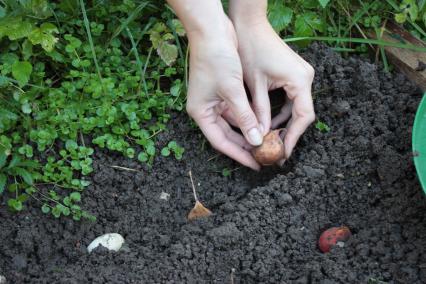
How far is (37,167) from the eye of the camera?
2.49 metres

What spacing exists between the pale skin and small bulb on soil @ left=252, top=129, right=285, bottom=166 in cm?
2

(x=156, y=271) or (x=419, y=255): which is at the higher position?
(x=419, y=255)

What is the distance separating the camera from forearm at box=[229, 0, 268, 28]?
2.45 m

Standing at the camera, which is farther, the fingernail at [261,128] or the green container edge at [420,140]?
the fingernail at [261,128]

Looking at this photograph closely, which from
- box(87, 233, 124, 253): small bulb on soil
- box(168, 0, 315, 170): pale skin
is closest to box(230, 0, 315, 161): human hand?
box(168, 0, 315, 170): pale skin

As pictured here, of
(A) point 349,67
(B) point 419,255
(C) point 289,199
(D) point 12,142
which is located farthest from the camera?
(A) point 349,67

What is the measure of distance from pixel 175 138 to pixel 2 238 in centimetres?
76

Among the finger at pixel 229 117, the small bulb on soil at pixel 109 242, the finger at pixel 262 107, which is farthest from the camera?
the finger at pixel 229 117

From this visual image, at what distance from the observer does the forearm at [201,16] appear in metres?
2.26

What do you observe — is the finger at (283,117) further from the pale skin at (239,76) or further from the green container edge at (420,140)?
the green container edge at (420,140)

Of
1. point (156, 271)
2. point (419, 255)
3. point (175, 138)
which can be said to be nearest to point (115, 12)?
point (175, 138)

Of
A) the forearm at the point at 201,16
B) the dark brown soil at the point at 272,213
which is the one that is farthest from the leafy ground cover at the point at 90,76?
the forearm at the point at 201,16

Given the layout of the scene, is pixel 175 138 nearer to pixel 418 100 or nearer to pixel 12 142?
pixel 12 142

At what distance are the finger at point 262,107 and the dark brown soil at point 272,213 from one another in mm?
Result: 195
